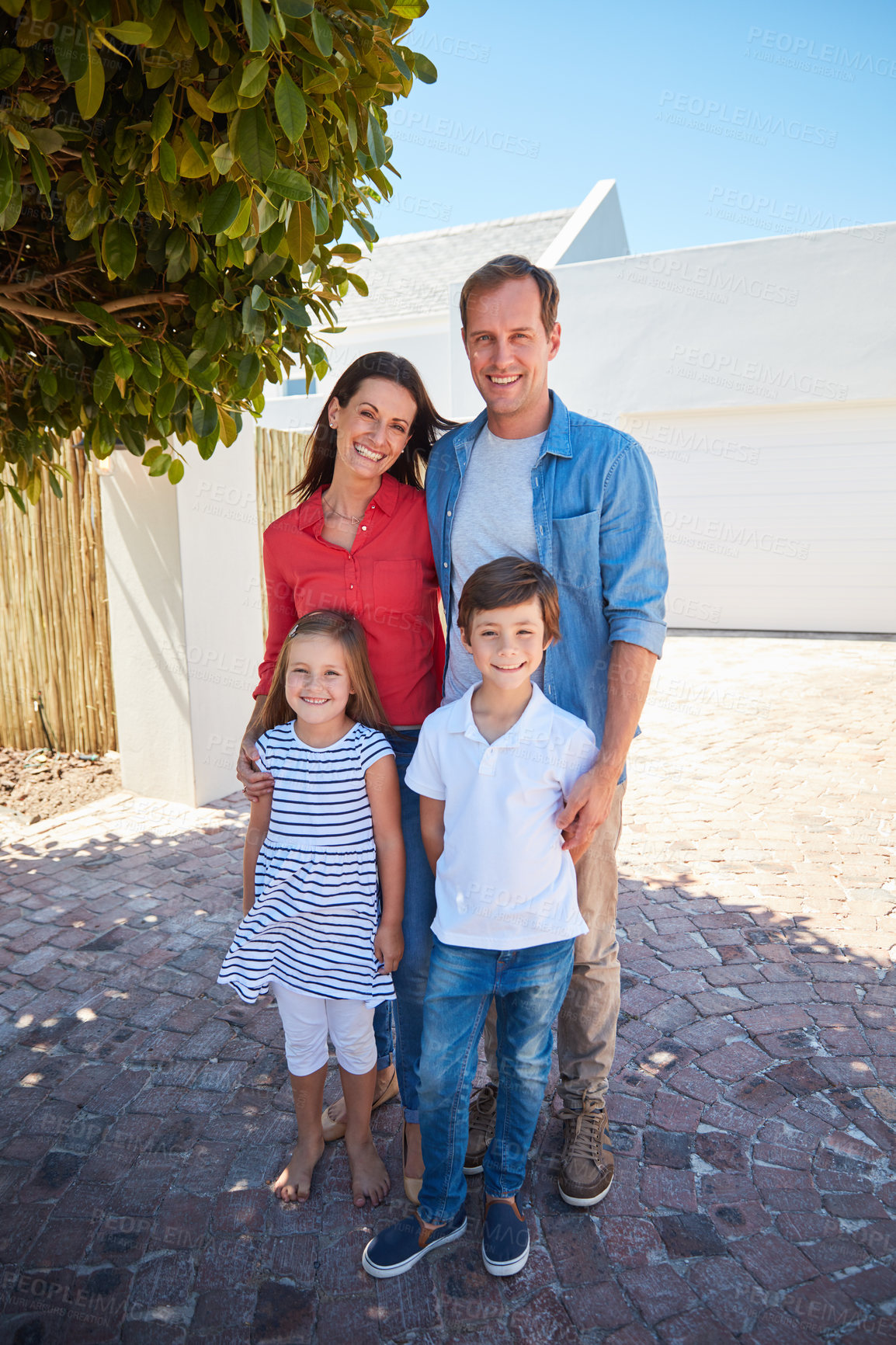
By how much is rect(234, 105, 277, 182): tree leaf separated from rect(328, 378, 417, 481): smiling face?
2.65 ft

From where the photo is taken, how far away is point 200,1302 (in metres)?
1.97

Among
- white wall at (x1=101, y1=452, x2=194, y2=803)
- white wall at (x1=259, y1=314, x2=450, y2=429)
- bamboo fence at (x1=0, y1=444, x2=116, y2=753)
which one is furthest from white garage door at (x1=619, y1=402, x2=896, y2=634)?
white wall at (x1=101, y1=452, x2=194, y2=803)

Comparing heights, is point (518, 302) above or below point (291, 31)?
below

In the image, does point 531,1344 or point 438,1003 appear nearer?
point 531,1344

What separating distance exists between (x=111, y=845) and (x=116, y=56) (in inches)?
155

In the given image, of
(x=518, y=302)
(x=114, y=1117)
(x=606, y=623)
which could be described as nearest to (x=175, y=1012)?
(x=114, y=1117)

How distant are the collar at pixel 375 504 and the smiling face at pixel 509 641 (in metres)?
0.53

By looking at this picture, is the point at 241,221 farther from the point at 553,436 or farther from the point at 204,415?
the point at 553,436

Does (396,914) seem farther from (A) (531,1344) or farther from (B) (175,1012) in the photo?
(B) (175,1012)

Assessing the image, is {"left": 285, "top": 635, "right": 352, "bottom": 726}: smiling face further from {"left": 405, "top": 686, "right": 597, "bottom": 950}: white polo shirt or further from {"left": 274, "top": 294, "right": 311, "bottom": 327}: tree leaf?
{"left": 274, "top": 294, "right": 311, "bottom": 327}: tree leaf

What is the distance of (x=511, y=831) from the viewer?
6.67ft

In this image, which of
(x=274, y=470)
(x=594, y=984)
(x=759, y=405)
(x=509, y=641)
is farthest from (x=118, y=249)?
(x=759, y=405)

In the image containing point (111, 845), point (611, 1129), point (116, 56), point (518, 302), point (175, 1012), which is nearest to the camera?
point (116, 56)

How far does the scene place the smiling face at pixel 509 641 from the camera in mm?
2014
